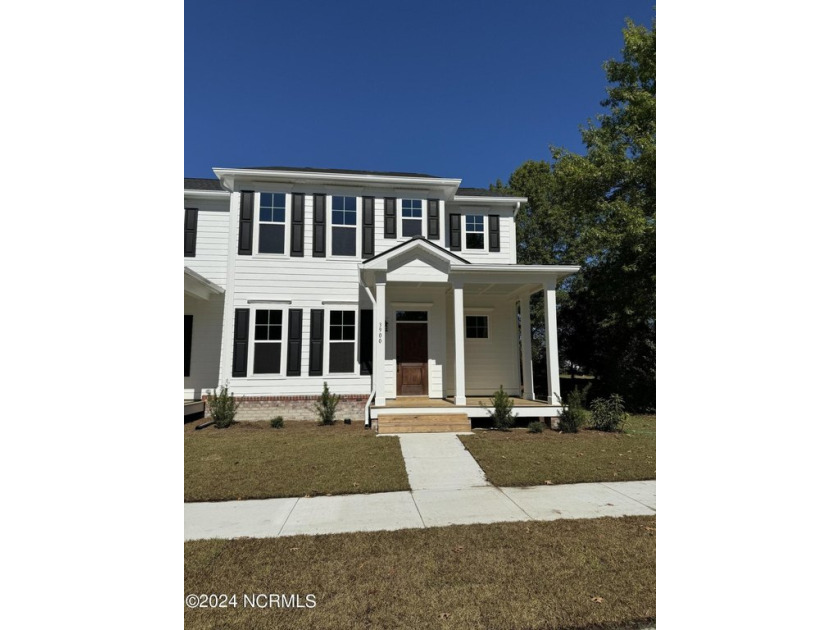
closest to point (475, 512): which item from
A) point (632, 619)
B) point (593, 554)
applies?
point (593, 554)

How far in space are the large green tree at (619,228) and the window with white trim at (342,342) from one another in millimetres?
7335

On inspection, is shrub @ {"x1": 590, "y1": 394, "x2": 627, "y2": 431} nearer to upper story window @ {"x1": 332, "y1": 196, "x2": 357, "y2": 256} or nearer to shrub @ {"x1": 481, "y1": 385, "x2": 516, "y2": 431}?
shrub @ {"x1": 481, "y1": 385, "x2": 516, "y2": 431}

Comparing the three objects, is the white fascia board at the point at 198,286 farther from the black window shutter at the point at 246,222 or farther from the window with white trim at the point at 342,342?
the window with white trim at the point at 342,342

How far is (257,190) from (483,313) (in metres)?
6.86

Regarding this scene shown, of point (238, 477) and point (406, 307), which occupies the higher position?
point (406, 307)

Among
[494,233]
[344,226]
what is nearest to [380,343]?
[344,226]

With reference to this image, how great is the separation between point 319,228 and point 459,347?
4.90 meters

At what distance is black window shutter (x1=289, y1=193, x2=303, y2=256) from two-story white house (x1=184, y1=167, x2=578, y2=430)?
1.0 inches

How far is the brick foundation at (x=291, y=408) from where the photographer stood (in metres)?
11.0

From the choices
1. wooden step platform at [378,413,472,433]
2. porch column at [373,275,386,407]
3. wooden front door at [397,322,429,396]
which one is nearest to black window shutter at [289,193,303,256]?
porch column at [373,275,386,407]

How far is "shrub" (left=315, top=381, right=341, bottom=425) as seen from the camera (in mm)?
10633

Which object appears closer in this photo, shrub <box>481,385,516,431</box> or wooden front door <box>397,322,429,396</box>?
shrub <box>481,385,516,431</box>
